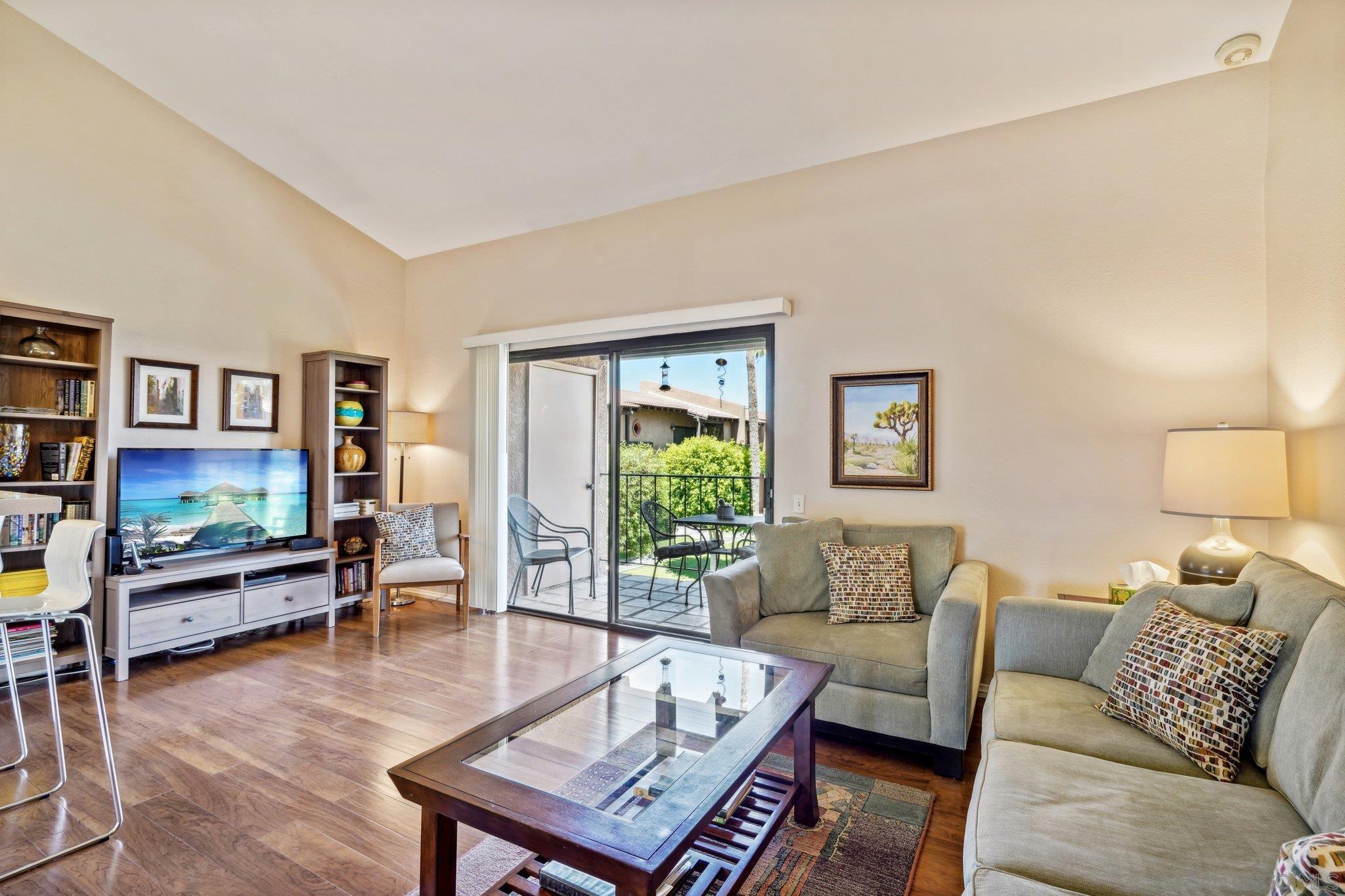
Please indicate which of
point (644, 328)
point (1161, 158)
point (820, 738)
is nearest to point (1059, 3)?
point (1161, 158)

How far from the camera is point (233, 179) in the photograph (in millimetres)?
4457

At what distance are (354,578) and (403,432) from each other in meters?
1.19

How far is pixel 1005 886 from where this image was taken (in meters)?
1.23

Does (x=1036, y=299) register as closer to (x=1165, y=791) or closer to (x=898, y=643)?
(x=898, y=643)

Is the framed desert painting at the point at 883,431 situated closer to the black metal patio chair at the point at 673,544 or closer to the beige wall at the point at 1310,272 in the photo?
the black metal patio chair at the point at 673,544

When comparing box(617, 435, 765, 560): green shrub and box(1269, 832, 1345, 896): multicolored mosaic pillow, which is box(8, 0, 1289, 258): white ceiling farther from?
box(1269, 832, 1345, 896): multicolored mosaic pillow

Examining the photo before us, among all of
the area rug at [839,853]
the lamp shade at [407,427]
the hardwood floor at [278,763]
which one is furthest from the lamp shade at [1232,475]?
the lamp shade at [407,427]

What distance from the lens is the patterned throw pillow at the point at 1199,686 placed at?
169 centimetres

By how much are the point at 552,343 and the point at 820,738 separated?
10.7ft

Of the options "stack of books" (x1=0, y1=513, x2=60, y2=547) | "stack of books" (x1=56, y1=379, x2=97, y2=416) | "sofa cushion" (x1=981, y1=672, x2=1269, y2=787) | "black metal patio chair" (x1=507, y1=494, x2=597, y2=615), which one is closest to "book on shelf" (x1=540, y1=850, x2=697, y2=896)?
"sofa cushion" (x1=981, y1=672, x2=1269, y2=787)

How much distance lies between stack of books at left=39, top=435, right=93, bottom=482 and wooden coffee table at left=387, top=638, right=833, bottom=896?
3246 mm

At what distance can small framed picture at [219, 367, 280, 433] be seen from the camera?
4.47 metres

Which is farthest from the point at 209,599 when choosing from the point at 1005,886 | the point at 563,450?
the point at 1005,886

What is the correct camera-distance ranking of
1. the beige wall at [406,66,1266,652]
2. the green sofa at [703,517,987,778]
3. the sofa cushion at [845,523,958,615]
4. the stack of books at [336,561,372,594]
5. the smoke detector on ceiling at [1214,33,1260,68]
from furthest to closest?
the stack of books at [336,561,372,594], the sofa cushion at [845,523,958,615], the beige wall at [406,66,1266,652], the smoke detector on ceiling at [1214,33,1260,68], the green sofa at [703,517,987,778]
